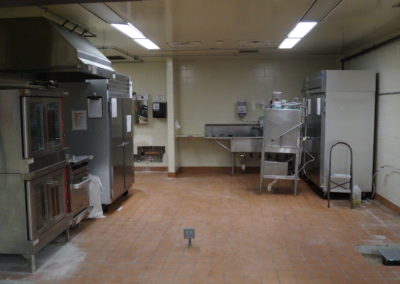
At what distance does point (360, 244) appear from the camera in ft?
12.6

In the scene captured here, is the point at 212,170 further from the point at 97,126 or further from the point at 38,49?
the point at 38,49

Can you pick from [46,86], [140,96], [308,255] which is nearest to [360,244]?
[308,255]

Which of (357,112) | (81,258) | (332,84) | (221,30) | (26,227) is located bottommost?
(81,258)

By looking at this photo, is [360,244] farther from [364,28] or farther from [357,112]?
[364,28]

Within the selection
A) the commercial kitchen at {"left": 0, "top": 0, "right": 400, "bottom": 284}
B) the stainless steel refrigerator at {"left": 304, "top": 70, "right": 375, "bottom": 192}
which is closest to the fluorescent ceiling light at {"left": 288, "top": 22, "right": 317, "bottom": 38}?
the commercial kitchen at {"left": 0, "top": 0, "right": 400, "bottom": 284}

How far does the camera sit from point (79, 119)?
4.88 m

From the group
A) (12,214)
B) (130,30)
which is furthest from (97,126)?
(12,214)

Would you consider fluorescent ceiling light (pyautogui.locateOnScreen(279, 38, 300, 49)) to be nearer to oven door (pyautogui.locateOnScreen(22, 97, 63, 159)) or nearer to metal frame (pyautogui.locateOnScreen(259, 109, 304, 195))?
metal frame (pyautogui.locateOnScreen(259, 109, 304, 195))

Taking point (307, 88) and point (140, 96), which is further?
point (140, 96)

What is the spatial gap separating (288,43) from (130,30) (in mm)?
2797

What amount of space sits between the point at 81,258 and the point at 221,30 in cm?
344

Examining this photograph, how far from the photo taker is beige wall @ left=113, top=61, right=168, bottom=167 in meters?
7.81

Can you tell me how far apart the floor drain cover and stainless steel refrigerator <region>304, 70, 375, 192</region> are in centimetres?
202

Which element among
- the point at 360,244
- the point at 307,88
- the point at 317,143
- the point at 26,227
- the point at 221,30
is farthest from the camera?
the point at 307,88
